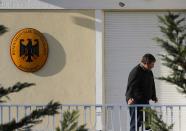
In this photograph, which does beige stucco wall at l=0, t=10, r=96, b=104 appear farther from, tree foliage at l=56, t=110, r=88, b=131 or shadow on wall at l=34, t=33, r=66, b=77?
tree foliage at l=56, t=110, r=88, b=131

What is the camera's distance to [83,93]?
13.8 m

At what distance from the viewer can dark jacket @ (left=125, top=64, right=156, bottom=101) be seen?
11.2m

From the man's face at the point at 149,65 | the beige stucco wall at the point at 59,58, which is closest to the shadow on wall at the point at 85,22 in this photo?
the beige stucco wall at the point at 59,58

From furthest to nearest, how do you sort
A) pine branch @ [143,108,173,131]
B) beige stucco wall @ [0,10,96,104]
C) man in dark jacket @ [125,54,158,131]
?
1. beige stucco wall @ [0,10,96,104]
2. man in dark jacket @ [125,54,158,131]
3. pine branch @ [143,108,173,131]

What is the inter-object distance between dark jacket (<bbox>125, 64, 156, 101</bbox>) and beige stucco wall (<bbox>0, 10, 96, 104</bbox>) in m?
2.54

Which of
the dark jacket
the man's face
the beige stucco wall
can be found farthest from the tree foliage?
the beige stucco wall

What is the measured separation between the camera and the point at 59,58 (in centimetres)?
1384

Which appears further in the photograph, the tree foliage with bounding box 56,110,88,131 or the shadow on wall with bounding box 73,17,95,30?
the shadow on wall with bounding box 73,17,95,30

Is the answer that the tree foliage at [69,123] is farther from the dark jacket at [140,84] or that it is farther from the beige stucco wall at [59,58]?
the beige stucco wall at [59,58]

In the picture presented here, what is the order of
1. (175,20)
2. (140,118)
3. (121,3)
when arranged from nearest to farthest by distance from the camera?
1. (175,20)
2. (140,118)
3. (121,3)

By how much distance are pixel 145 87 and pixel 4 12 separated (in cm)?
394

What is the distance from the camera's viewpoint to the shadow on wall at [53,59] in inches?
543

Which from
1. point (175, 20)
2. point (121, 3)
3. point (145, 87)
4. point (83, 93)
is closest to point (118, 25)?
point (121, 3)

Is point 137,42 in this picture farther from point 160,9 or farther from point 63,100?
point 63,100
